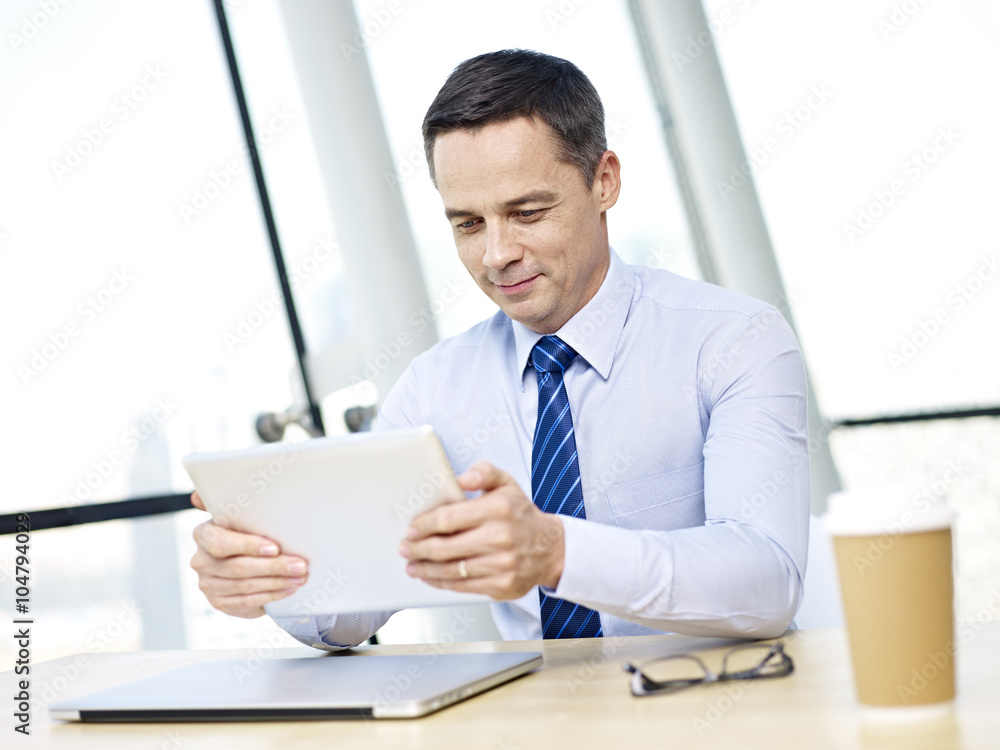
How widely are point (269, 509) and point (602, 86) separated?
2.83m

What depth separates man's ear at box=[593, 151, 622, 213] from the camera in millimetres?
1716

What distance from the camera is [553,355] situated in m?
1.63

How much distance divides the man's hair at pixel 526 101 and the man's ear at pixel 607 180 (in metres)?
0.02

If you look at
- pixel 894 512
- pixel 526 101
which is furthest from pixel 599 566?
pixel 526 101

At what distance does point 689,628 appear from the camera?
113 centimetres

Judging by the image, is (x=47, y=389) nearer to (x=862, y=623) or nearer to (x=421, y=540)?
(x=421, y=540)

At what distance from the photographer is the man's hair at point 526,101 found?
158 centimetres

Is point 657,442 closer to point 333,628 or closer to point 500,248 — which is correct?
point 500,248

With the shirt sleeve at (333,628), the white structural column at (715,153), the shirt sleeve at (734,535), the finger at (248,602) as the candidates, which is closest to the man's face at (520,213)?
the shirt sleeve at (734,535)

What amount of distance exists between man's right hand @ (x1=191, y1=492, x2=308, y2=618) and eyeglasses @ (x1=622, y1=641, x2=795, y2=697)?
1.38ft

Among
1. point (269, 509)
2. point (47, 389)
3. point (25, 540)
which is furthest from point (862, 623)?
point (47, 389)

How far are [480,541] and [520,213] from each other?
772 mm

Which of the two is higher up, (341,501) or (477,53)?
(477,53)

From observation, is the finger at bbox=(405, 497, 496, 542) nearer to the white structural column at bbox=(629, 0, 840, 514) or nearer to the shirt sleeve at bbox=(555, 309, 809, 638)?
the shirt sleeve at bbox=(555, 309, 809, 638)
